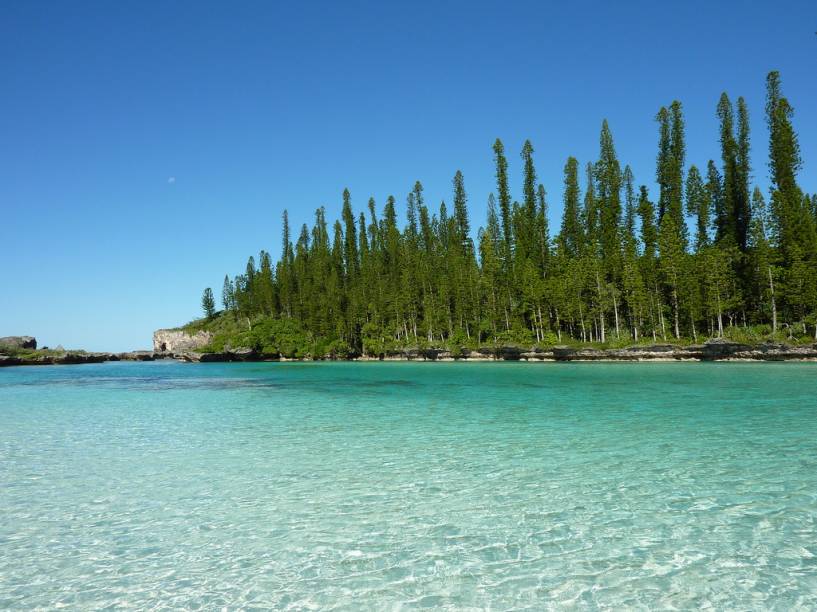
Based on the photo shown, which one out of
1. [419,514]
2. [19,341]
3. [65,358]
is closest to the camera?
[419,514]

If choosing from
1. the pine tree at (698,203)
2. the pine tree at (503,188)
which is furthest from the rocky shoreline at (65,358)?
the pine tree at (698,203)

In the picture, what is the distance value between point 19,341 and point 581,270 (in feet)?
348

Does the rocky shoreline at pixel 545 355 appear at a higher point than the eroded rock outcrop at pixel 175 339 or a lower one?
lower

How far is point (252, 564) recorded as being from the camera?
5.77 meters

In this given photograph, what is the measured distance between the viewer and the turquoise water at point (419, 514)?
5113 millimetres

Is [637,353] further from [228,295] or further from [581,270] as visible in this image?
[228,295]

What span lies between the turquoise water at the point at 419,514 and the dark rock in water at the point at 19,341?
4106 inches

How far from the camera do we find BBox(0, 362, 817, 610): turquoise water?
511 centimetres

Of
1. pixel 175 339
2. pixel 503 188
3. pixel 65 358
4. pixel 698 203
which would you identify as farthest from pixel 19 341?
pixel 698 203

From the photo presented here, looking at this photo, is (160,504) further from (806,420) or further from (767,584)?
(806,420)

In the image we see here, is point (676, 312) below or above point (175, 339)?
below

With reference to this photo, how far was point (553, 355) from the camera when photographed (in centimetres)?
5803

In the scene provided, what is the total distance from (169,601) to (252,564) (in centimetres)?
99

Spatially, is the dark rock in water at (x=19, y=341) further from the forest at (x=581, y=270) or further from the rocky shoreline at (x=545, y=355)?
the forest at (x=581, y=270)
